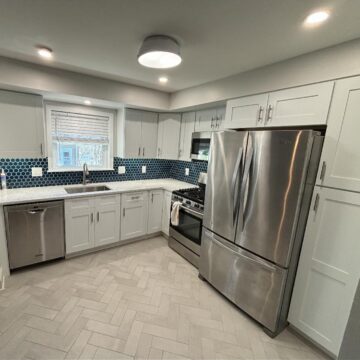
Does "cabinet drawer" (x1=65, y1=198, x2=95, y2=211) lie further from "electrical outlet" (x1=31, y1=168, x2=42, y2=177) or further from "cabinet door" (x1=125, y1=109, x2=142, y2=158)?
"cabinet door" (x1=125, y1=109, x2=142, y2=158)

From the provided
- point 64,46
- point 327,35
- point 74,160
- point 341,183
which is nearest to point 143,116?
point 74,160

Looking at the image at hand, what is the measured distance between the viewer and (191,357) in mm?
1605

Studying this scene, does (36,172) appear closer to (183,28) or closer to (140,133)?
(140,133)

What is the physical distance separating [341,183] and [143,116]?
2.81 meters

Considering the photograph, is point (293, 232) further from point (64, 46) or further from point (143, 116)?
point (143, 116)

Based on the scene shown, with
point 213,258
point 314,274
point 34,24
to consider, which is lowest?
point 213,258

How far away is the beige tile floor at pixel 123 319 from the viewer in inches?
64.1

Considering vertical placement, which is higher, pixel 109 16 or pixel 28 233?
pixel 109 16

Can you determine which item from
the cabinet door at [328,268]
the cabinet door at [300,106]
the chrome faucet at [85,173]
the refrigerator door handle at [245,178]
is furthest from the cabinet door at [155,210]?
the cabinet door at [328,268]

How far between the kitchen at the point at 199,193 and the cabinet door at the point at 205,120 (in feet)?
0.10

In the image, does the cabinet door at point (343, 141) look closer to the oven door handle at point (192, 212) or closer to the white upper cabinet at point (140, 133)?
the oven door handle at point (192, 212)

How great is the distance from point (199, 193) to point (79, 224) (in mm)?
1714

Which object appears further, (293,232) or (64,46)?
(64,46)

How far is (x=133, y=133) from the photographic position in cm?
331
